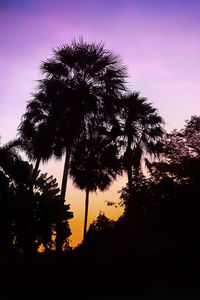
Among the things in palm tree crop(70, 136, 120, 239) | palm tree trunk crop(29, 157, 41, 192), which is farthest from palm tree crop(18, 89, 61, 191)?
palm tree crop(70, 136, 120, 239)

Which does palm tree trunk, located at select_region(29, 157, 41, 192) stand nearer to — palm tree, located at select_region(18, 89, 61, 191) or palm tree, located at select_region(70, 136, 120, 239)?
palm tree, located at select_region(18, 89, 61, 191)

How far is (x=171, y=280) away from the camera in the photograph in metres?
7.75

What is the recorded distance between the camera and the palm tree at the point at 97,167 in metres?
16.0

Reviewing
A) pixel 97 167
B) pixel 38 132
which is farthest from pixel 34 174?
pixel 97 167

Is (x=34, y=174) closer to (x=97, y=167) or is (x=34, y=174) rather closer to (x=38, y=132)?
(x=38, y=132)

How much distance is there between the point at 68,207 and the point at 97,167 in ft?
18.0

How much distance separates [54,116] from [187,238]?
8.91 meters

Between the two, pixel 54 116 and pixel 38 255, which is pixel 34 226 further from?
pixel 54 116

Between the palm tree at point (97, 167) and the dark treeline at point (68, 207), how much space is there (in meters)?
0.88

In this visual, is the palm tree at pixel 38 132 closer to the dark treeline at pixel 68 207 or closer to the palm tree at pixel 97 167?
the dark treeline at pixel 68 207

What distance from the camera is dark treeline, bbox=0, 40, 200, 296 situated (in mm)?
8914

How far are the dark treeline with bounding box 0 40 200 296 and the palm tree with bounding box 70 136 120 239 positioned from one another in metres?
0.88

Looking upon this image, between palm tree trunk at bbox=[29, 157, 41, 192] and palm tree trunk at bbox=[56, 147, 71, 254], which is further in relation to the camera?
palm tree trunk at bbox=[29, 157, 41, 192]

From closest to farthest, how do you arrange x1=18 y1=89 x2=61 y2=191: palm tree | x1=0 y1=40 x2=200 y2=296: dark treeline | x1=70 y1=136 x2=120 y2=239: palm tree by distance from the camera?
1. x1=0 y1=40 x2=200 y2=296: dark treeline
2. x1=18 y1=89 x2=61 y2=191: palm tree
3. x1=70 y1=136 x2=120 y2=239: palm tree
